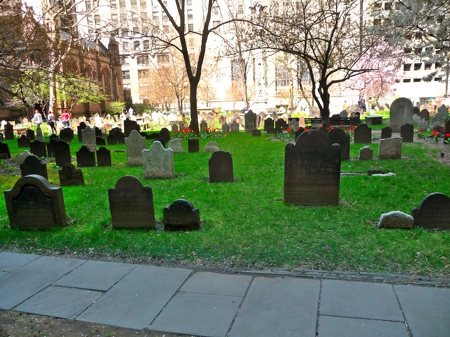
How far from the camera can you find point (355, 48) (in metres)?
18.2

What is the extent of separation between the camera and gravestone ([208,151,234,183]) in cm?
902

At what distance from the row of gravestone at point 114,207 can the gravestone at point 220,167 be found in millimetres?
3187

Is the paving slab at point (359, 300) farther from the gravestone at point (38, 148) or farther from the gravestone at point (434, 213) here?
the gravestone at point (38, 148)

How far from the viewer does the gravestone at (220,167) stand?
29.6 ft

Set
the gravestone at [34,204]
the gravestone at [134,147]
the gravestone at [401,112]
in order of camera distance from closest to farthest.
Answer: the gravestone at [34,204]
the gravestone at [134,147]
the gravestone at [401,112]

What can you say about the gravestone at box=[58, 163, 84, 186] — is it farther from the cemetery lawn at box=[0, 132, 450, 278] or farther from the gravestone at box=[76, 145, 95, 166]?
the gravestone at box=[76, 145, 95, 166]

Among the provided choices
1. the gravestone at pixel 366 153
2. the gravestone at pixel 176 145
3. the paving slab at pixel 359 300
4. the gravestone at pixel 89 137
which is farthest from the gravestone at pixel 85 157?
the paving slab at pixel 359 300

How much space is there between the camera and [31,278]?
15.1ft

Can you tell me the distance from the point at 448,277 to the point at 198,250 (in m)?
3.11

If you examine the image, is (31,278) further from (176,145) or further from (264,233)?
(176,145)

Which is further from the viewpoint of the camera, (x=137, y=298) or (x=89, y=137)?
(x=89, y=137)

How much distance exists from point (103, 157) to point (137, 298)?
351 inches

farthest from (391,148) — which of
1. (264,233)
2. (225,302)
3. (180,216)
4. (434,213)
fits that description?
(225,302)

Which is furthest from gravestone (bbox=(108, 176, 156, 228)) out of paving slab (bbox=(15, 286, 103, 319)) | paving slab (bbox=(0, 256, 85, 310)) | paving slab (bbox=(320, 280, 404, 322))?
paving slab (bbox=(320, 280, 404, 322))
